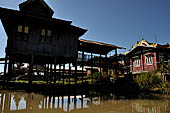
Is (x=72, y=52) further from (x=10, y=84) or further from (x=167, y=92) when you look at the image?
(x=167, y=92)

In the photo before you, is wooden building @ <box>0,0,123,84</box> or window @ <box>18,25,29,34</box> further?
window @ <box>18,25,29,34</box>

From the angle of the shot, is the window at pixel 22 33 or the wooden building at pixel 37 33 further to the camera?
the window at pixel 22 33

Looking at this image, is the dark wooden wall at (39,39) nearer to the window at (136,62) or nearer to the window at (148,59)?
the window at (148,59)

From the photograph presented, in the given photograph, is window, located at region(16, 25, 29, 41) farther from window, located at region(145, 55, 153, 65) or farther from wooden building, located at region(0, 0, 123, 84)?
window, located at region(145, 55, 153, 65)

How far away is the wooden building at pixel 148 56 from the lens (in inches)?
722

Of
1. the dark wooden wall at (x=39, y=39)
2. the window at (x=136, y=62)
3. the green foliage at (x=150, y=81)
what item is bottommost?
the green foliage at (x=150, y=81)

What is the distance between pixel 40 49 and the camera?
12391 mm

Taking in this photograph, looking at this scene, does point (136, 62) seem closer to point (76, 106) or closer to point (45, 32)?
point (45, 32)

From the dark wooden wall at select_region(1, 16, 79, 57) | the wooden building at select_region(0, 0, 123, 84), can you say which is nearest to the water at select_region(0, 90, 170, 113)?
the wooden building at select_region(0, 0, 123, 84)

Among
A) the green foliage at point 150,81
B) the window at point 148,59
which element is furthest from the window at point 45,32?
the window at point 148,59

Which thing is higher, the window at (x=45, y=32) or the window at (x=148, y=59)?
the window at (x=45, y=32)

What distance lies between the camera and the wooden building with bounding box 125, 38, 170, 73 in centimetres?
1833

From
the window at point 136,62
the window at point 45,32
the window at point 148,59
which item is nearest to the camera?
the window at point 45,32

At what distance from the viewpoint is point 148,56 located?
19703 millimetres
